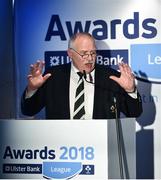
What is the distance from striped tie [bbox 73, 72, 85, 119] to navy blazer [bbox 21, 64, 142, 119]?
0.07 meters

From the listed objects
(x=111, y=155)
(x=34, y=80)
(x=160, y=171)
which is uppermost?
(x=34, y=80)

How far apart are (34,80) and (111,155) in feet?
2.98

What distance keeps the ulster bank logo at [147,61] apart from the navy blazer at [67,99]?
27cm

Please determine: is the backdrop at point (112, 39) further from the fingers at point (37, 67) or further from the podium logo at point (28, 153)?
the podium logo at point (28, 153)

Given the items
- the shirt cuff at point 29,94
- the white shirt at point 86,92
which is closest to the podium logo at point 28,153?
the white shirt at point 86,92

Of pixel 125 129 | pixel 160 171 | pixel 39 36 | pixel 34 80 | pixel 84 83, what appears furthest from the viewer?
pixel 39 36

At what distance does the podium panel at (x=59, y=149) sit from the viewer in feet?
6.56

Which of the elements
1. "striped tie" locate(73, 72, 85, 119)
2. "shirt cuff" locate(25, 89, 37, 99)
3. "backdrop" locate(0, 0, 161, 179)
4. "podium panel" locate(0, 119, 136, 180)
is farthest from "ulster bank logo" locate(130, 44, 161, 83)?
"podium panel" locate(0, 119, 136, 180)

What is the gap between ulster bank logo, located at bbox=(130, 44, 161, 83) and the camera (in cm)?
360

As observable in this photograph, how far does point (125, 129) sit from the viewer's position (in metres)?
2.28

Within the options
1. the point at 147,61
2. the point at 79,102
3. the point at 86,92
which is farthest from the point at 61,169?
the point at 147,61

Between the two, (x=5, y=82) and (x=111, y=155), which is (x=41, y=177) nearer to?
(x=111, y=155)

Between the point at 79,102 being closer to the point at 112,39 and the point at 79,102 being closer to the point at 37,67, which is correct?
the point at 37,67

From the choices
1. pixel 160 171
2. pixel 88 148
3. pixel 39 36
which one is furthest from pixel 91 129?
pixel 39 36
